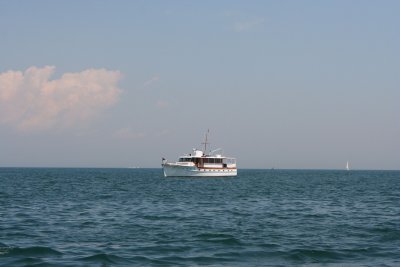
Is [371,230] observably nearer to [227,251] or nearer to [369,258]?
[369,258]

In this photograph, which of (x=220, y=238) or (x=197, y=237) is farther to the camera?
(x=197, y=237)

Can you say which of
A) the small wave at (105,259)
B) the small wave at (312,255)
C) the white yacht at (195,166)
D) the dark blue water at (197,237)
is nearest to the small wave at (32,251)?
the dark blue water at (197,237)

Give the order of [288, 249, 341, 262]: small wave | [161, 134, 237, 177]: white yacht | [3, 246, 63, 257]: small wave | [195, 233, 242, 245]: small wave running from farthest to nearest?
[161, 134, 237, 177]: white yacht < [195, 233, 242, 245]: small wave < [3, 246, 63, 257]: small wave < [288, 249, 341, 262]: small wave

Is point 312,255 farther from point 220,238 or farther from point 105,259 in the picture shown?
point 105,259

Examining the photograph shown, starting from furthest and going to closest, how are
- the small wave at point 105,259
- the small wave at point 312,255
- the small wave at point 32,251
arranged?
the small wave at point 32,251, the small wave at point 312,255, the small wave at point 105,259

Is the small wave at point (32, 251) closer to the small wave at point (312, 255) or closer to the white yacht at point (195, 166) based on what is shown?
the small wave at point (312, 255)

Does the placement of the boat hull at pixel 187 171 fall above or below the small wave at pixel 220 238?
above

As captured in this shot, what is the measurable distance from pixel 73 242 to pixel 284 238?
28.4 ft

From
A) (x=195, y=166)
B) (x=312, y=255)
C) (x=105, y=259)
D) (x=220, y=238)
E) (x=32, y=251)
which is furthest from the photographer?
(x=195, y=166)

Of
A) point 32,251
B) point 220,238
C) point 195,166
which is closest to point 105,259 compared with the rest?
point 32,251

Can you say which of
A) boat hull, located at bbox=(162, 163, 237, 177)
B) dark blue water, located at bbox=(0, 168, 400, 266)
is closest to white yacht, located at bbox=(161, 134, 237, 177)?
boat hull, located at bbox=(162, 163, 237, 177)

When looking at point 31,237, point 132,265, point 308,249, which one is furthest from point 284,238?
point 31,237

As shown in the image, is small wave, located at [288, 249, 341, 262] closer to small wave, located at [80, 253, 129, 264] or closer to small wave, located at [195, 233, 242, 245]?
small wave, located at [195, 233, 242, 245]

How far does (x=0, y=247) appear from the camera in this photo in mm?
17359
